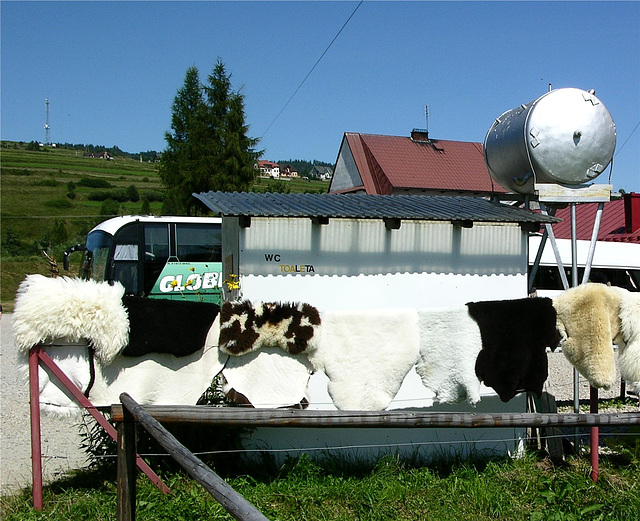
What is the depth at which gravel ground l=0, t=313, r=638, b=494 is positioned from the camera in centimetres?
588

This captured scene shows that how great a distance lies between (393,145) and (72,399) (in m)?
29.7

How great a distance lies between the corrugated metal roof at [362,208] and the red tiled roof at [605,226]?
15805mm

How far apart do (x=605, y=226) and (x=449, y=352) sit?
2149 centimetres

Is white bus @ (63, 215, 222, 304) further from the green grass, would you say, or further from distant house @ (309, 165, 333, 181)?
distant house @ (309, 165, 333, 181)

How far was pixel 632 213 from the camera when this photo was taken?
22.2 metres

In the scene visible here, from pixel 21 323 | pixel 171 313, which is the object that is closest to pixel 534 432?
pixel 171 313

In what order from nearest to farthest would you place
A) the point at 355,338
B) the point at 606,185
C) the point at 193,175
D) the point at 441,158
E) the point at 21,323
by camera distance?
the point at 21,323
the point at 355,338
the point at 606,185
the point at 193,175
the point at 441,158

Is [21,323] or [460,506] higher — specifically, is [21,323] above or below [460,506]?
above

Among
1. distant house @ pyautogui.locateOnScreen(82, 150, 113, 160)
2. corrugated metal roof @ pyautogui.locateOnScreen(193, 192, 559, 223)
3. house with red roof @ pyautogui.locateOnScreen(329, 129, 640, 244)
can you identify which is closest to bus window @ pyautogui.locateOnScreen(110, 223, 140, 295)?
corrugated metal roof @ pyautogui.locateOnScreen(193, 192, 559, 223)

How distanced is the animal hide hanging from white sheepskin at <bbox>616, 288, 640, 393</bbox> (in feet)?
0.20

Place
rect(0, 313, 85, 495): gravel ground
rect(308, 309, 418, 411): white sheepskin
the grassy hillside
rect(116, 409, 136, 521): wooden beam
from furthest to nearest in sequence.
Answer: the grassy hillside → rect(0, 313, 85, 495): gravel ground → rect(308, 309, 418, 411): white sheepskin → rect(116, 409, 136, 521): wooden beam

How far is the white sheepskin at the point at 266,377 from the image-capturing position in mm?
4863

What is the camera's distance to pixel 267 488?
5199 millimetres

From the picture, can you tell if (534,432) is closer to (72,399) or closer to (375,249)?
(375,249)
